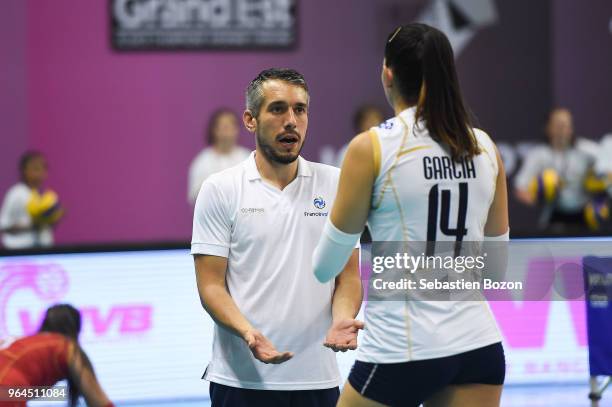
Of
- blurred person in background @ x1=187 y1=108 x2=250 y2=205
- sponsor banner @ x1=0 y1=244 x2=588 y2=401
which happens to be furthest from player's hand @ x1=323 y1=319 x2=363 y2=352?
blurred person in background @ x1=187 y1=108 x2=250 y2=205

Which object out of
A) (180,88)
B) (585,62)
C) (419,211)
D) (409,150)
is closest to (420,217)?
(419,211)

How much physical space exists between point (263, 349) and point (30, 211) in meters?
6.98

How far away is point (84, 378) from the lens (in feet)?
13.7

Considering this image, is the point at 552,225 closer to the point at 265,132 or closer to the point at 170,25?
the point at 170,25

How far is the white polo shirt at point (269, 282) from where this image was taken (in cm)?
335

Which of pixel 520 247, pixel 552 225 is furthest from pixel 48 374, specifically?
pixel 552 225

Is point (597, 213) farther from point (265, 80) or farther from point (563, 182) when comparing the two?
point (265, 80)

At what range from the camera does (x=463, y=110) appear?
2.76 m

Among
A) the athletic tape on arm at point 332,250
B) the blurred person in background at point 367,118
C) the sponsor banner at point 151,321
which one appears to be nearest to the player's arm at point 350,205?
the athletic tape on arm at point 332,250

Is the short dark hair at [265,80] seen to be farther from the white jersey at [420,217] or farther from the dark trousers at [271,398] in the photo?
the dark trousers at [271,398]

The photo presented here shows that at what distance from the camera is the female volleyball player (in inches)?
106

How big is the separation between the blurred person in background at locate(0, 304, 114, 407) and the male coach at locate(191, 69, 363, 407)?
885mm

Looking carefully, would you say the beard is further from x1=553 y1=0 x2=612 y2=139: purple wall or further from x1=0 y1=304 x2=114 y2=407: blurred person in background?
x1=553 y1=0 x2=612 y2=139: purple wall

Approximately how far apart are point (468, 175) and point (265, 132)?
0.88 m
